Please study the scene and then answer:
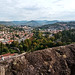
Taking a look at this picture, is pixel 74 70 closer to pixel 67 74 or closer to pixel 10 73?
pixel 67 74

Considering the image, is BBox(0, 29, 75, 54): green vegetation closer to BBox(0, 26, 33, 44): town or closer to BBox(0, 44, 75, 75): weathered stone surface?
BBox(0, 26, 33, 44): town

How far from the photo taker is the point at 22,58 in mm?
5855

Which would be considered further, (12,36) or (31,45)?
(12,36)

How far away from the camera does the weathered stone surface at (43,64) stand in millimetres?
5375

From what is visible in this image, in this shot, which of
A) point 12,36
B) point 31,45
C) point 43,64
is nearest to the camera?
point 43,64

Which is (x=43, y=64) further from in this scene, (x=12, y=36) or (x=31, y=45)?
(x=12, y=36)

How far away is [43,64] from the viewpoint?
228 inches

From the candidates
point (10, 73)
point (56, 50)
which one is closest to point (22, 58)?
point (10, 73)

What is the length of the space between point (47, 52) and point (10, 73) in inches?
95.5

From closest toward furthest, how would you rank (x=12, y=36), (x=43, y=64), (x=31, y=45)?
(x=43, y=64) < (x=31, y=45) < (x=12, y=36)

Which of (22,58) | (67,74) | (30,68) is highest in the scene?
(22,58)

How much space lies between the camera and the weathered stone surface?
17.6ft

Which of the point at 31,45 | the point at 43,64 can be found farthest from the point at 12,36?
the point at 43,64

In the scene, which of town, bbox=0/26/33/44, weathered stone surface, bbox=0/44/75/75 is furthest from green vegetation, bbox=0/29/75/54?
weathered stone surface, bbox=0/44/75/75
